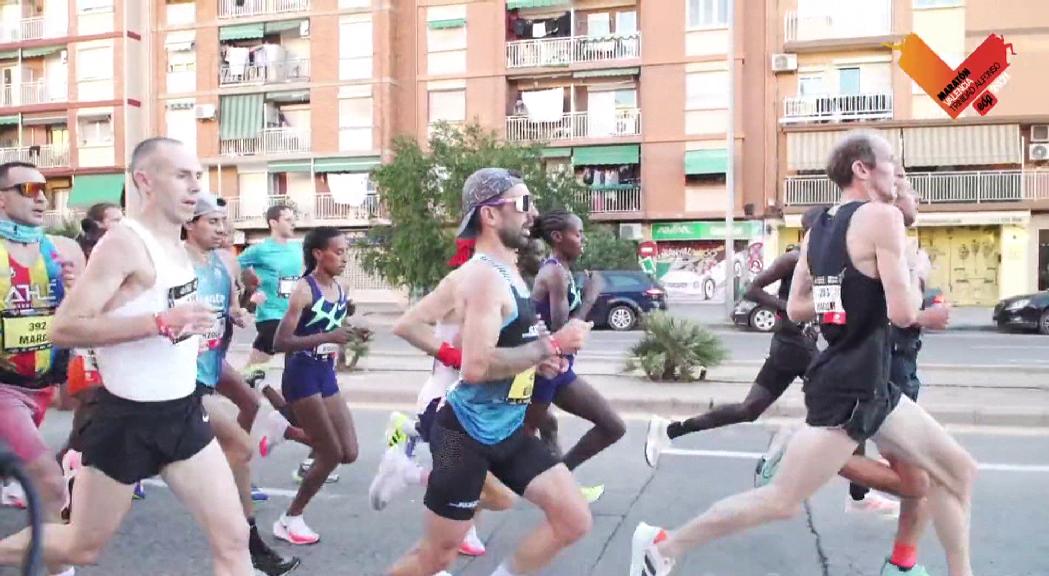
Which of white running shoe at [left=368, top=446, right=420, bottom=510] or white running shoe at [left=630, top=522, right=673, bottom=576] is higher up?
white running shoe at [left=368, top=446, right=420, bottom=510]

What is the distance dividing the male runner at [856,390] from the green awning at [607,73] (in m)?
30.3

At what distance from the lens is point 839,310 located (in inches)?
148

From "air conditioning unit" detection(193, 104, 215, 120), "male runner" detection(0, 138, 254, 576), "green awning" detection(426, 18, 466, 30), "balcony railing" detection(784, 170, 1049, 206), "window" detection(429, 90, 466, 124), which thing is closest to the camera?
"male runner" detection(0, 138, 254, 576)

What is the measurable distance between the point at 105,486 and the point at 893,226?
3056 mm

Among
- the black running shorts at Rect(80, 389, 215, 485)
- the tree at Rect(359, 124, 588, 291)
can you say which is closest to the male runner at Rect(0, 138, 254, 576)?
the black running shorts at Rect(80, 389, 215, 485)

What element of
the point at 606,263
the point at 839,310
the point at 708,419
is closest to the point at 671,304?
the point at 606,263

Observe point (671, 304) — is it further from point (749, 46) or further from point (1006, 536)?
point (1006, 536)

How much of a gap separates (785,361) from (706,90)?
27747 millimetres

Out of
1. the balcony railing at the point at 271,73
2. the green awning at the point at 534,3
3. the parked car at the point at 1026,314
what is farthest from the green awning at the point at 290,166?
the parked car at the point at 1026,314

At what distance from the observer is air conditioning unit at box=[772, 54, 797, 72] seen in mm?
31562

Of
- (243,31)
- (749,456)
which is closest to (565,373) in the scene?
(749,456)

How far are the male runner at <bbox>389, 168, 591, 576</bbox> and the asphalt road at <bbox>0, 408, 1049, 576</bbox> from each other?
3.91 ft

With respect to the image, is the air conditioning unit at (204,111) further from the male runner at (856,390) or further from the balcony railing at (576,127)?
the male runner at (856,390)

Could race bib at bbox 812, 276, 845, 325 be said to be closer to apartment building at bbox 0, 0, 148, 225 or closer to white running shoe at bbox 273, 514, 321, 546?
white running shoe at bbox 273, 514, 321, 546
